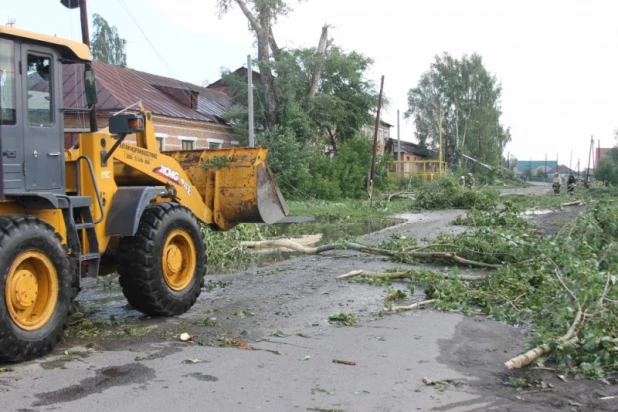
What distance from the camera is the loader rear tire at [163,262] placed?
7.18 meters

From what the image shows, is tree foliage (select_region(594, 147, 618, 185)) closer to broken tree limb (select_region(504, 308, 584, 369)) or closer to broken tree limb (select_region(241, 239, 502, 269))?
broken tree limb (select_region(241, 239, 502, 269))

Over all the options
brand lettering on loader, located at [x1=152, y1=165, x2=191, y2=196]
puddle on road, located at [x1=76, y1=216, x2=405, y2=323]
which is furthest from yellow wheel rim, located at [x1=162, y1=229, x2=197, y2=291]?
brand lettering on loader, located at [x1=152, y1=165, x2=191, y2=196]

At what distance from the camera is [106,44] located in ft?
191

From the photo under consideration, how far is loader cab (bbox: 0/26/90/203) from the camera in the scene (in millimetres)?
5766

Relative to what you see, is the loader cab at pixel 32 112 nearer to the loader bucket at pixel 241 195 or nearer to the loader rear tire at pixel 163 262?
the loader rear tire at pixel 163 262

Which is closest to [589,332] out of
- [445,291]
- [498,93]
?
[445,291]

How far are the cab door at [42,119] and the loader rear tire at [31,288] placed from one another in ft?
2.01

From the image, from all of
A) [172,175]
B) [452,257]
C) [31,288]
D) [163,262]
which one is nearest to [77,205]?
[31,288]

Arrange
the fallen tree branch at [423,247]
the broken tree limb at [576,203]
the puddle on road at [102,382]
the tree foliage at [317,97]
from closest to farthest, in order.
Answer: the puddle on road at [102,382], the fallen tree branch at [423,247], the broken tree limb at [576,203], the tree foliage at [317,97]

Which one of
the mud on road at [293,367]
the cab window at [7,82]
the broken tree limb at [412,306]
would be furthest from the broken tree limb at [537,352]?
the cab window at [7,82]

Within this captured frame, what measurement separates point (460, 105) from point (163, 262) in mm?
68122

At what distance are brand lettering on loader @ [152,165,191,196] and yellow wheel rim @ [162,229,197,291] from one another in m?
0.80

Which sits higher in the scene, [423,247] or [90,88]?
[90,88]

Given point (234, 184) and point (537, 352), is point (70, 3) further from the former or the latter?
point (537, 352)
